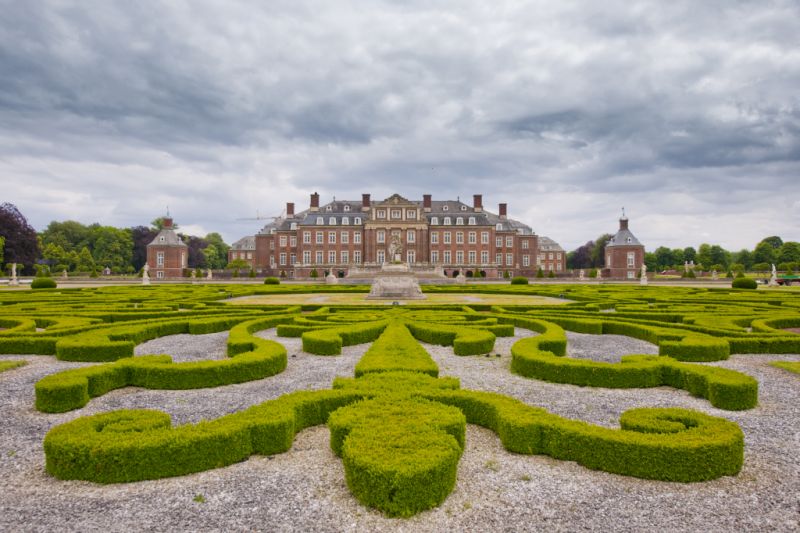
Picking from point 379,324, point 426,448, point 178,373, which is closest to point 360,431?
point 426,448

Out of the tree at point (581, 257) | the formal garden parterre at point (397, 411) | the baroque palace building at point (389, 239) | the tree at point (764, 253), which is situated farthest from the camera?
the tree at point (581, 257)

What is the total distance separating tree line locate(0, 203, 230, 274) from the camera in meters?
58.6

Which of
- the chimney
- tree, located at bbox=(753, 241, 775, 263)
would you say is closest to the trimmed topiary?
the chimney

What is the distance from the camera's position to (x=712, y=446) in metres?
4.33

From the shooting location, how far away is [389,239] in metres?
68.7

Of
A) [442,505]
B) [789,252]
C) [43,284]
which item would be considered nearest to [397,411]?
[442,505]

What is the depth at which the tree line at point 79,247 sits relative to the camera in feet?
192

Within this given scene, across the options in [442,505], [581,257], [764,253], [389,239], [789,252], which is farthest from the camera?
[581,257]

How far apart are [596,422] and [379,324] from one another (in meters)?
6.13

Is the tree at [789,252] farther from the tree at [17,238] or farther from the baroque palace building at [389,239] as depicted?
the tree at [17,238]

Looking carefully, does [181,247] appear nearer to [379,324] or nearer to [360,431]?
[379,324]

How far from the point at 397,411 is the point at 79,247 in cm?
9917

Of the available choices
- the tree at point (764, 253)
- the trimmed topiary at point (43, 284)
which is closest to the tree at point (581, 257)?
the tree at point (764, 253)

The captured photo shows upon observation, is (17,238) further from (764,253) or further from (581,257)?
(764,253)
